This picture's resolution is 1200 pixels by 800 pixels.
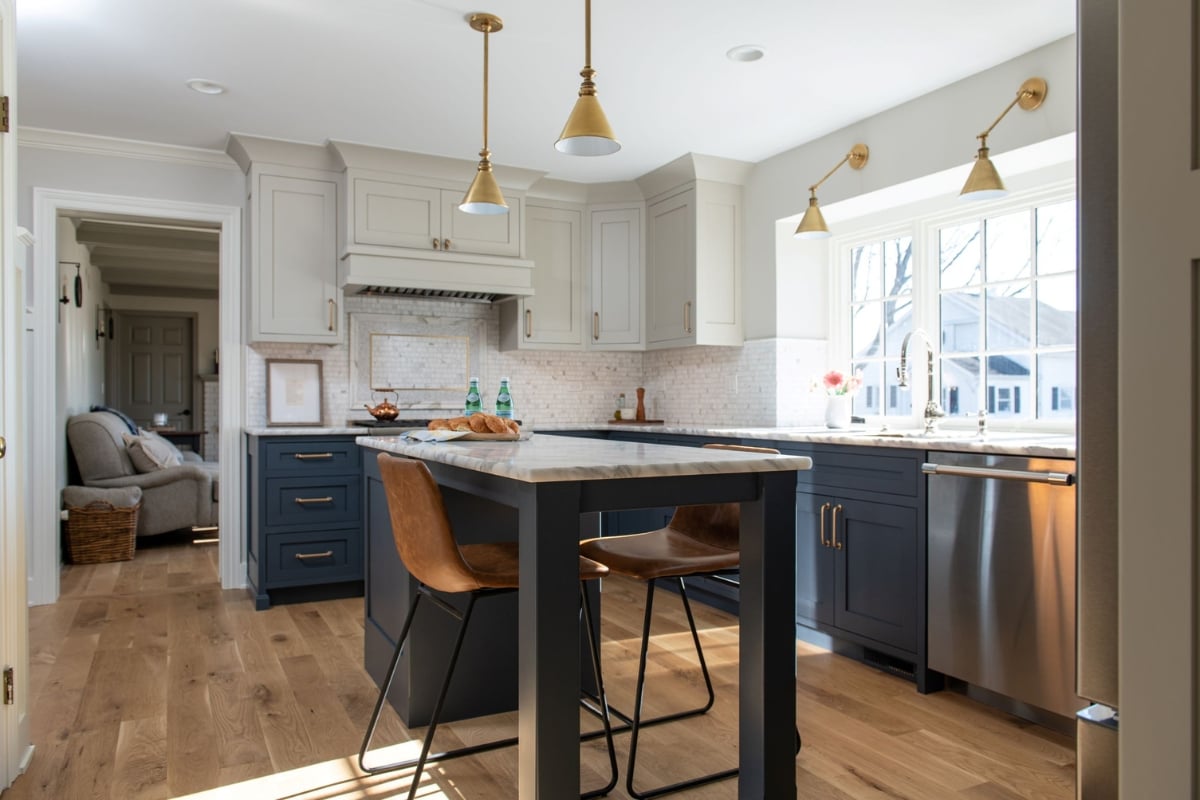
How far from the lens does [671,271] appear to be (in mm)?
4879

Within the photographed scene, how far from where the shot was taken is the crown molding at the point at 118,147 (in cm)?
416

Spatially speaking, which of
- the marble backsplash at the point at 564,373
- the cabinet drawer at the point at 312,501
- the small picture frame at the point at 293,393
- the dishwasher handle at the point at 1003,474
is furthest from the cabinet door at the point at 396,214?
the dishwasher handle at the point at 1003,474

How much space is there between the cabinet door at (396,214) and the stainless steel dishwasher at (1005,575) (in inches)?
118

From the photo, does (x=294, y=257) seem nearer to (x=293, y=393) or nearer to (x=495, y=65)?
(x=293, y=393)

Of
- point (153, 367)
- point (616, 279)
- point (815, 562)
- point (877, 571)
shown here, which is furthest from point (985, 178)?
point (153, 367)

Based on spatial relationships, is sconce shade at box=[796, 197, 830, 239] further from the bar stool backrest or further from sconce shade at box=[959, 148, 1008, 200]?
the bar stool backrest

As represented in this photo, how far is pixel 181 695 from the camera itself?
9.27ft

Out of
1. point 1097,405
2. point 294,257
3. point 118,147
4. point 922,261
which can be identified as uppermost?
point 118,147

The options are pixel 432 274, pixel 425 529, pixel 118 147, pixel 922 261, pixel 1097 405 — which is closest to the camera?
pixel 1097 405

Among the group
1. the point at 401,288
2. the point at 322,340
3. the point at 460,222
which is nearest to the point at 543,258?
the point at 460,222

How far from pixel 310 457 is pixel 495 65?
7.01 feet

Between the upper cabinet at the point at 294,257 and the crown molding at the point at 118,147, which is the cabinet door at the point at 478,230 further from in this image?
the crown molding at the point at 118,147

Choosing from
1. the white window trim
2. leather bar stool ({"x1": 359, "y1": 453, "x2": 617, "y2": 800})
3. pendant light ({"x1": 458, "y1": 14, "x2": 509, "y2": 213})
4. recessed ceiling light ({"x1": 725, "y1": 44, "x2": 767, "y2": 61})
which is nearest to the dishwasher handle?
the white window trim

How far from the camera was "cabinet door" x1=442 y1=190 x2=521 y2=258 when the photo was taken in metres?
4.68
